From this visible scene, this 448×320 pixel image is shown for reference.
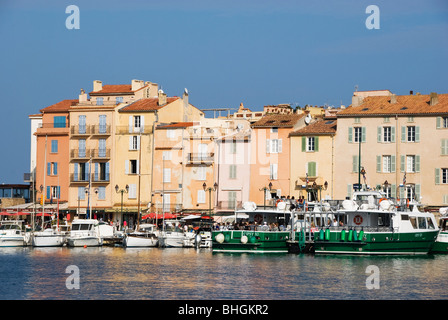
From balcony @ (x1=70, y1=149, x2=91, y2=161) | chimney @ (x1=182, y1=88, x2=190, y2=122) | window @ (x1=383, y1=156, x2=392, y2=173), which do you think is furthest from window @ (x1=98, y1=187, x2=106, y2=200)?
window @ (x1=383, y1=156, x2=392, y2=173)

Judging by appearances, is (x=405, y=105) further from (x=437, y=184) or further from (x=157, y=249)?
(x=157, y=249)

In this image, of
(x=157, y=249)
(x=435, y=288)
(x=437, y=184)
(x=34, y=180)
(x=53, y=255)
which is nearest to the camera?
(x=435, y=288)

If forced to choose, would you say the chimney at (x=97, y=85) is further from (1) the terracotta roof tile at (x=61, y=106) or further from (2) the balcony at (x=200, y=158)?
(2) the balcony at (x=200, y=158)

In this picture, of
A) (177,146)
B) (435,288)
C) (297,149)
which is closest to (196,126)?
(177,146)

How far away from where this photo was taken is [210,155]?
92.5 m

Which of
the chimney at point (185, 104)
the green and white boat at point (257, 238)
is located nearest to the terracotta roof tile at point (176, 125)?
the chimney at point (185, 104)

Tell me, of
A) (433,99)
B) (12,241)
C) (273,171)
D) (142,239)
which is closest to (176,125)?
(273,171)

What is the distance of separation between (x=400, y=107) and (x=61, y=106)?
117ft

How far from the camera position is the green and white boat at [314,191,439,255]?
64.6 metres

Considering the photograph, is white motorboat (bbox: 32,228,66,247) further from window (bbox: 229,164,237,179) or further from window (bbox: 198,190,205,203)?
window (bbox: 229,164,237,179)

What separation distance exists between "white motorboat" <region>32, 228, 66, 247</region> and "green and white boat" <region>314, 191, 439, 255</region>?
23.9 meters

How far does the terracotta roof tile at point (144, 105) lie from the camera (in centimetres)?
9544

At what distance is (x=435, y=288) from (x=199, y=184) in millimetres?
47906

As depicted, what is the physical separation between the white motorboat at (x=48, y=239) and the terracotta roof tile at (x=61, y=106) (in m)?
21.7
